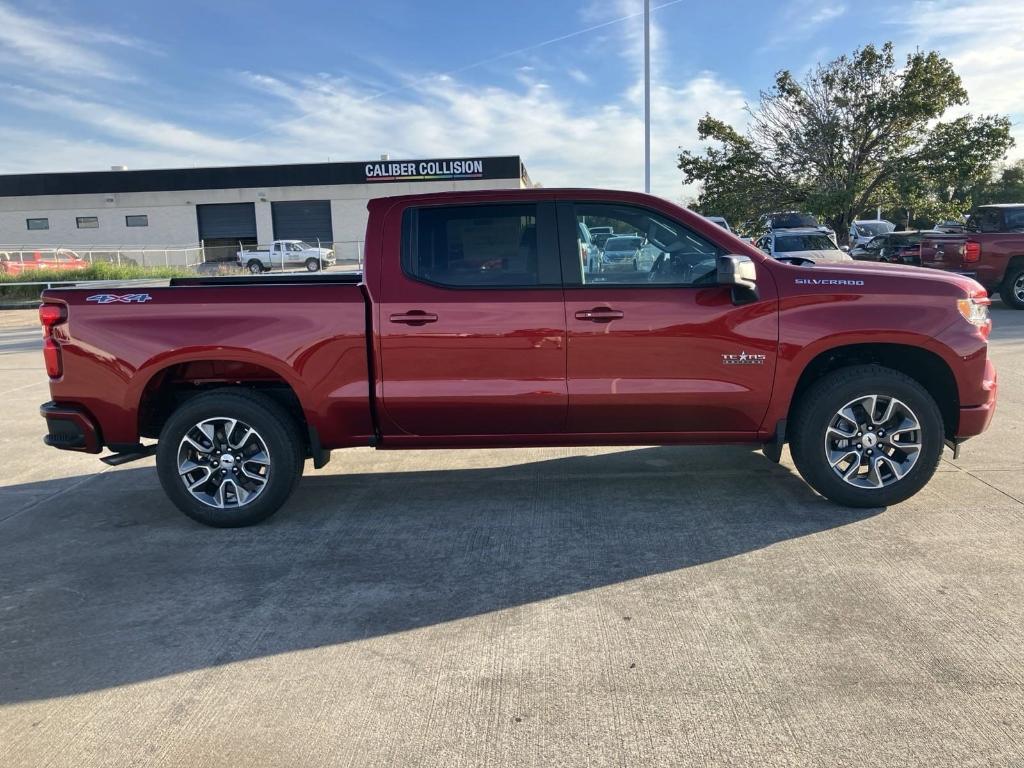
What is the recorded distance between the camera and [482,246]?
506cm

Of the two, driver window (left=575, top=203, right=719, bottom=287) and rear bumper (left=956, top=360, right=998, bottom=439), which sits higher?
driver window (left=575, top=203, right=719, bottom=287)

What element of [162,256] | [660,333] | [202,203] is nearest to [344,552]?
[660,333]

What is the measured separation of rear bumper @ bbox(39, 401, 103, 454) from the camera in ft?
16.5

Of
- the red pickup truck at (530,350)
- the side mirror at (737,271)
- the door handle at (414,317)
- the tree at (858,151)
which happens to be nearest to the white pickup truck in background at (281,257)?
the tree at (858,151)

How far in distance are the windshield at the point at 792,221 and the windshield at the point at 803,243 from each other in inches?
295

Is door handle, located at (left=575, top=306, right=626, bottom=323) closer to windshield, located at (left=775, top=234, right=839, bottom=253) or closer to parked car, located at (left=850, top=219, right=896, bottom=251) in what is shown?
windshield, located at (left=775, top=234, right=839, bottom=253)

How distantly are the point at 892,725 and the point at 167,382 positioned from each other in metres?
4.41

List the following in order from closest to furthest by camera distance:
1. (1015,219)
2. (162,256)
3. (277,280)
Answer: (277,280), (1015,219), (162,256)

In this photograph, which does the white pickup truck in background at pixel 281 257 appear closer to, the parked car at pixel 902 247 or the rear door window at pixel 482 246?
the parked car at pixel 902 247

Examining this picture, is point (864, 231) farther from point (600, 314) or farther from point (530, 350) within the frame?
point (530, 350)

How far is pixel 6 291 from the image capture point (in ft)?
89.6

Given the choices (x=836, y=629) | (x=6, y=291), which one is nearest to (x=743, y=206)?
(x=6, y=291)

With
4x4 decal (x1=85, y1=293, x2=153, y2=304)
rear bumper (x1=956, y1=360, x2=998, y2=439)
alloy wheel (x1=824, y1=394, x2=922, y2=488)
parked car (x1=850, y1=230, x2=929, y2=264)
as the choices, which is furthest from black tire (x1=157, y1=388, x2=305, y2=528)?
parked car (x1=850, y1=230, x2=929, y2=264)

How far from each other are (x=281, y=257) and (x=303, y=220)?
11309 mm
